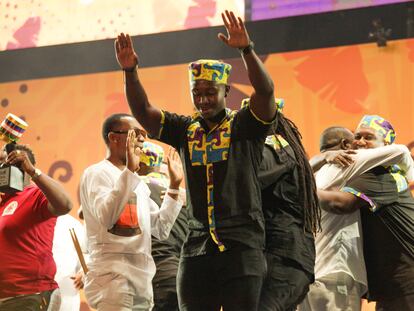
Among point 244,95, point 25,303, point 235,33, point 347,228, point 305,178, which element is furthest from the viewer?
point 244,95

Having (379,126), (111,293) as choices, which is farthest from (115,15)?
(111,293)

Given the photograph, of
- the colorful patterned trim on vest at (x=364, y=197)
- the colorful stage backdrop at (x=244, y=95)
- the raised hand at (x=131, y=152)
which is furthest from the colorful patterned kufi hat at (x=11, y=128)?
the colorful stage backdrop at (x=244, y=95)

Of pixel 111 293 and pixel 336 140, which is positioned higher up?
pixel 336 140

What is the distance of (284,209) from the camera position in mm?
2980

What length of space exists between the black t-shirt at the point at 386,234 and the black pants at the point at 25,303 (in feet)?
5.29

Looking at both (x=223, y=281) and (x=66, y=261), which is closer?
(x=223, y=281)

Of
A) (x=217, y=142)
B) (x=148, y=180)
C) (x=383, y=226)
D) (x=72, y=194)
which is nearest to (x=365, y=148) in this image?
(x=383, y=226)

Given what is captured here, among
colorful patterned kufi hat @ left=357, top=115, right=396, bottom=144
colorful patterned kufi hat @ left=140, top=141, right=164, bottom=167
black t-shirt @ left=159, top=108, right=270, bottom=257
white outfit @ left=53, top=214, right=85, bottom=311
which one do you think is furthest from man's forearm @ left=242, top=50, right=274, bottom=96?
white outfit @ left=53, top=214, right=85, bottom=311

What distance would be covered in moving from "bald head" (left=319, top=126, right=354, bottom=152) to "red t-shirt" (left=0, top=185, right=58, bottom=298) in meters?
1.59

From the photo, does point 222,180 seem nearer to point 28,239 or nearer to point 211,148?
point 211,148

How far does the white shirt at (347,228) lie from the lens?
385 centimetres

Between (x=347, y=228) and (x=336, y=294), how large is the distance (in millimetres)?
338

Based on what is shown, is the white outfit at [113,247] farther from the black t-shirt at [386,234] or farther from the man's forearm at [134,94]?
the black t-shirt at [386,234]

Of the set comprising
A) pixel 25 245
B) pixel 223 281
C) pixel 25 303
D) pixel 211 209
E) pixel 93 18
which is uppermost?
pixel 93 18
